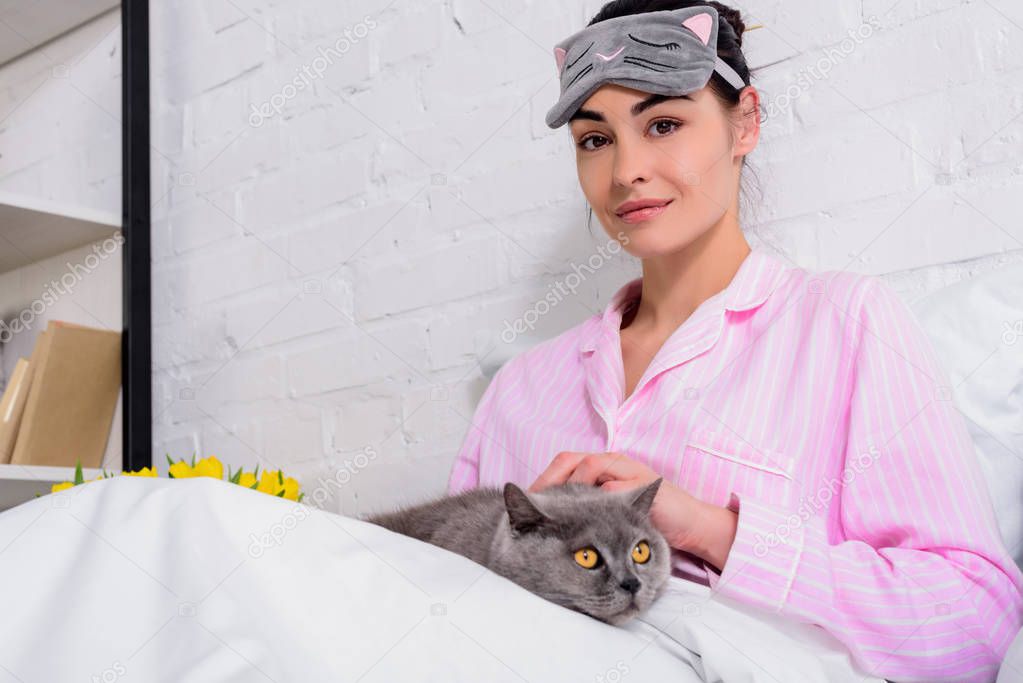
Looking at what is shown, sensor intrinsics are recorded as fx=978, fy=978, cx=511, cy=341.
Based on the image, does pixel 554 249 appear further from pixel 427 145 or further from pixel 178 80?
pixel 178 80

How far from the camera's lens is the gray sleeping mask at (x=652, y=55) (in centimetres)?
134

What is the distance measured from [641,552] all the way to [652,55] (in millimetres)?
676

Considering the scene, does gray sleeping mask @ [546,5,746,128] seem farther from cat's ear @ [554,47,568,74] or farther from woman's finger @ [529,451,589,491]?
woman's finger @ [529,451,589,491]

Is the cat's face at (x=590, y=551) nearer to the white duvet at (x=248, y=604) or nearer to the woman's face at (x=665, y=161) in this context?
the white duvet at (x=248, y=604)

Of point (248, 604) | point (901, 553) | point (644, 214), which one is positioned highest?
point (644, 214)

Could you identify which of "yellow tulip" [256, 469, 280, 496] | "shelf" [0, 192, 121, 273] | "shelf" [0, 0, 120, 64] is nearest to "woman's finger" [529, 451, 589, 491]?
"yellow tulip" [256, 469, 280, 496]

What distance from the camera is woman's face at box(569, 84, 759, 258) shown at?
4.48 feet

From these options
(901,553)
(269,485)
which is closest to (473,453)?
(269,485)

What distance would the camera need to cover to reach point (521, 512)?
44.1 inches

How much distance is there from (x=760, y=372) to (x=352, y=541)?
0.66 m

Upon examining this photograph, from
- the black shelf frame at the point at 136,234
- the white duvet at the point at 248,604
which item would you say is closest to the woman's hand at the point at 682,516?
the white duvet at the point at 248,604

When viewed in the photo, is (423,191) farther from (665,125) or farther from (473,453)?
(665,125)

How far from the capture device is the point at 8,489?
202 cm

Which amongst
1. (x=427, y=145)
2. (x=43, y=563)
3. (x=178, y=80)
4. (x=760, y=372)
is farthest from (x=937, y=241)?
(x=178, y=80)
